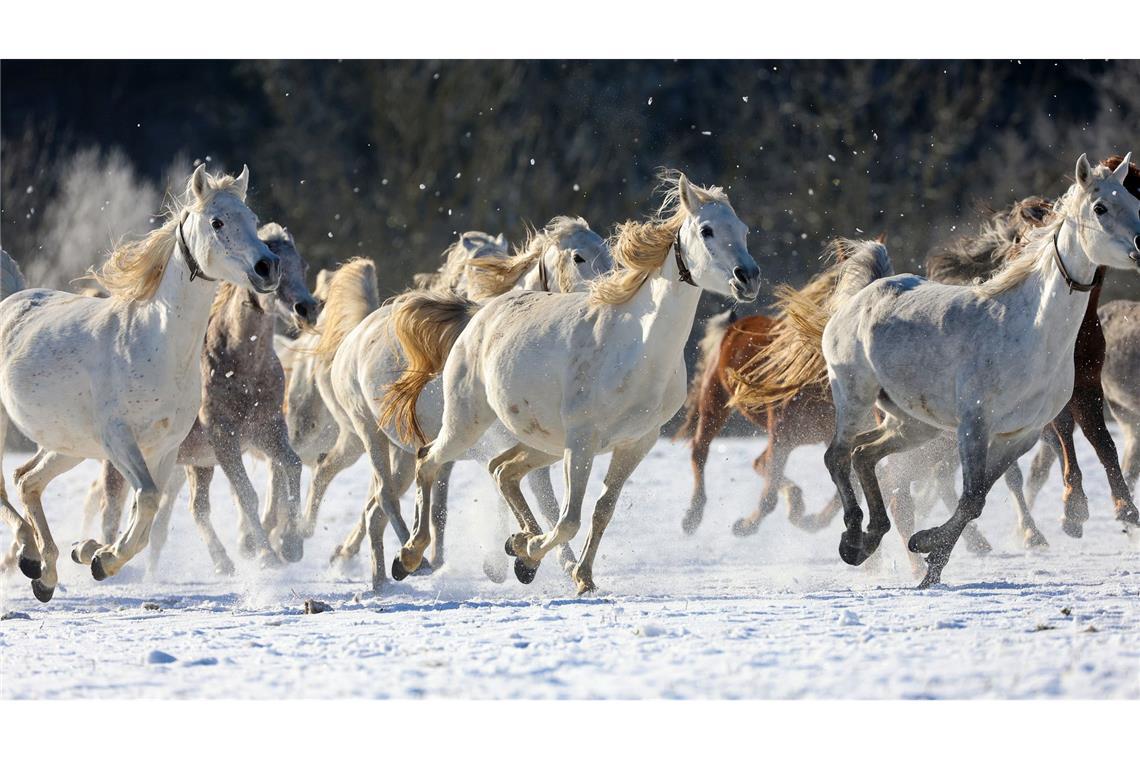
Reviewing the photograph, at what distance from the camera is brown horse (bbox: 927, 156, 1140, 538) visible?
8906mm

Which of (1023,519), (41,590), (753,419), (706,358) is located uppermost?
(706,358)

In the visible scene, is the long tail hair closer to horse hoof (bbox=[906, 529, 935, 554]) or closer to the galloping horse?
horse hoof (bbox=[906, 529, 935, 554])

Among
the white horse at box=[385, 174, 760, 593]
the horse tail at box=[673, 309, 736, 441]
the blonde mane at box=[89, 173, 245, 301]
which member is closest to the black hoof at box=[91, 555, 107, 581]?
the blonde mane at box=[89, 173, 245, 301]

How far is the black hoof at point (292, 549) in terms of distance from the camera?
955cm

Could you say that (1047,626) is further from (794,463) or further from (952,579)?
(794,463)

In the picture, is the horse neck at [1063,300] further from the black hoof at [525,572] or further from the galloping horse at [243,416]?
the galloping horse at [243,416]

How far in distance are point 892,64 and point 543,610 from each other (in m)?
17.2

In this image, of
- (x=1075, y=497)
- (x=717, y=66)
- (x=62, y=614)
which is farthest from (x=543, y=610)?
(x=717, y=66)

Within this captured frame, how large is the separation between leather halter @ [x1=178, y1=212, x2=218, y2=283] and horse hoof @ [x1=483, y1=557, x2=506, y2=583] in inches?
84.2

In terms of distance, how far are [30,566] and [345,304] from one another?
2.76 m

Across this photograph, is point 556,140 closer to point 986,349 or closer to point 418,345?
point 418,345

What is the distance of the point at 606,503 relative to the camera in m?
7.72

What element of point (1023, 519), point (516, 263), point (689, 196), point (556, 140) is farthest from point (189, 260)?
point (556, 140)

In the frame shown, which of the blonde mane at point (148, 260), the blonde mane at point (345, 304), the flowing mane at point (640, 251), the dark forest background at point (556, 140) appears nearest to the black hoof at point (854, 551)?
the flowing mane at point (640, 251)
